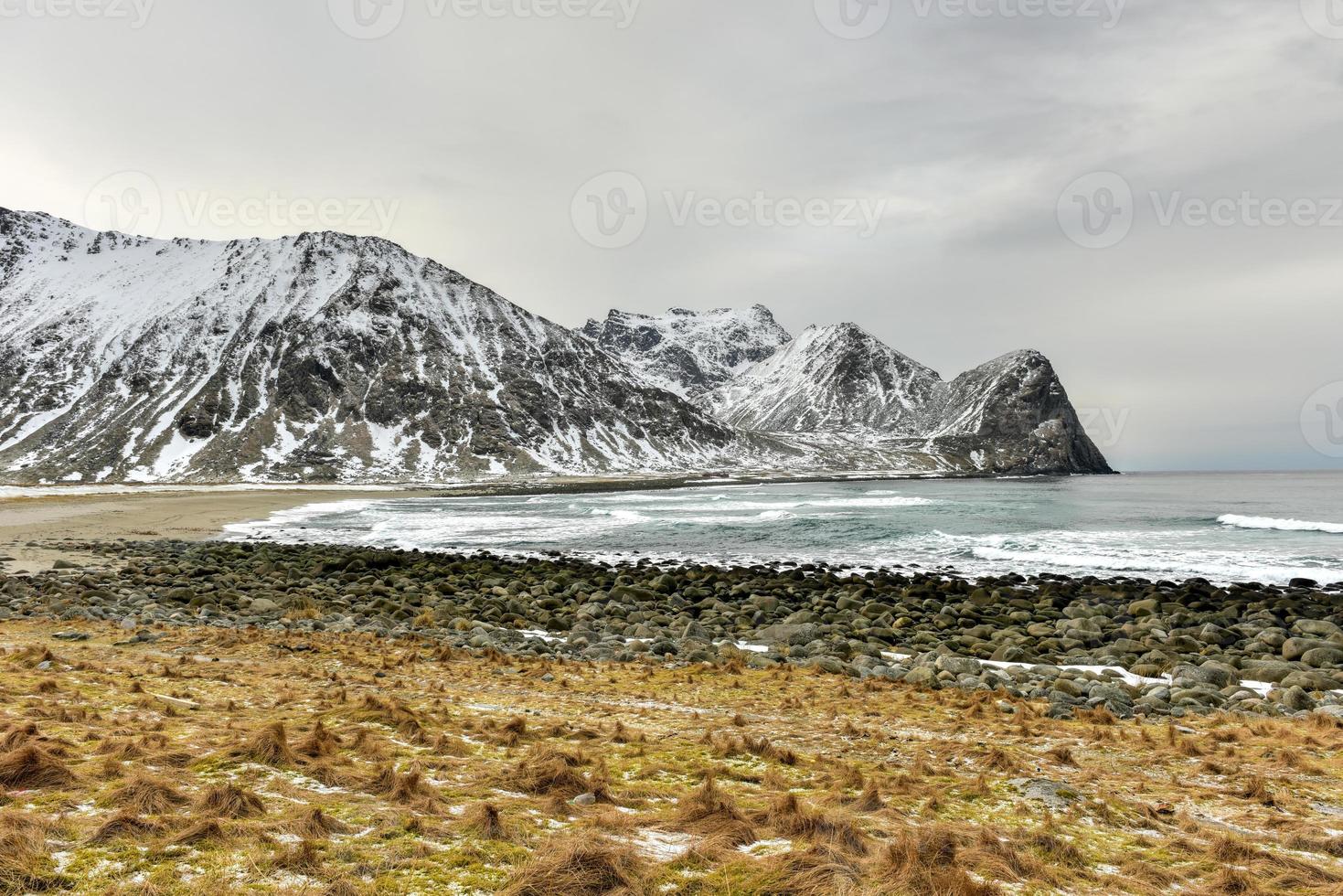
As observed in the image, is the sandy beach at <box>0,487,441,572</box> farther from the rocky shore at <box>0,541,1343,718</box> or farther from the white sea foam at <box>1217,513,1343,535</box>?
the white sea foam at <box>1217,513,1343,535</box>

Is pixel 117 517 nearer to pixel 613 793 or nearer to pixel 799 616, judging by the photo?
pixel 799 616

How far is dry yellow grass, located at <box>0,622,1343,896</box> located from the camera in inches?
191

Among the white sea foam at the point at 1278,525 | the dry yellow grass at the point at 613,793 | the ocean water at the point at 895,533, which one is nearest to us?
the dry yellow grass at the point at 613,793

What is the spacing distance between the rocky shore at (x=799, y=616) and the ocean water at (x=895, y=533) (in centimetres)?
548

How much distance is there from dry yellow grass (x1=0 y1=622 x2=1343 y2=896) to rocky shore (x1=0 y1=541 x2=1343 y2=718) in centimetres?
348

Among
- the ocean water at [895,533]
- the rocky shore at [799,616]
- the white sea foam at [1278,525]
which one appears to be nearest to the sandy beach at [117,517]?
the rocky shore at [799,616]

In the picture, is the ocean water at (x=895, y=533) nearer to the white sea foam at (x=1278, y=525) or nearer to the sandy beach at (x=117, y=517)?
the white sea foam at (x=1278, y=525)

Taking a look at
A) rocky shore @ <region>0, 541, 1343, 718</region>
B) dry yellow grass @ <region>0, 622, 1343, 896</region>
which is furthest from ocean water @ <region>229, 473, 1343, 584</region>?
dry yellow grass @ <region>0, 622, 1343, 896</region>

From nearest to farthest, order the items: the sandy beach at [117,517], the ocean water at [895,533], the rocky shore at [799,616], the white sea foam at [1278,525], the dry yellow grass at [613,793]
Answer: the dry yellow grass at [613,793] < the rocky shore at [799,616] < the sandy beach at [117,517] < the ocean water at [895,533] < the white sea foam at [1278,525]

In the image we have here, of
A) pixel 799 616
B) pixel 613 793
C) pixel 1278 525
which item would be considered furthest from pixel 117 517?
pixel 1278 525

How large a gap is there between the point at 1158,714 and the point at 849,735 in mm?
6518

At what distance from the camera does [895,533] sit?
167 feet

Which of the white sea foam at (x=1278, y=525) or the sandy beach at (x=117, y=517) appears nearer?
the sandy beach at (x=117, y=517)

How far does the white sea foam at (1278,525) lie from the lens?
51094 mm
